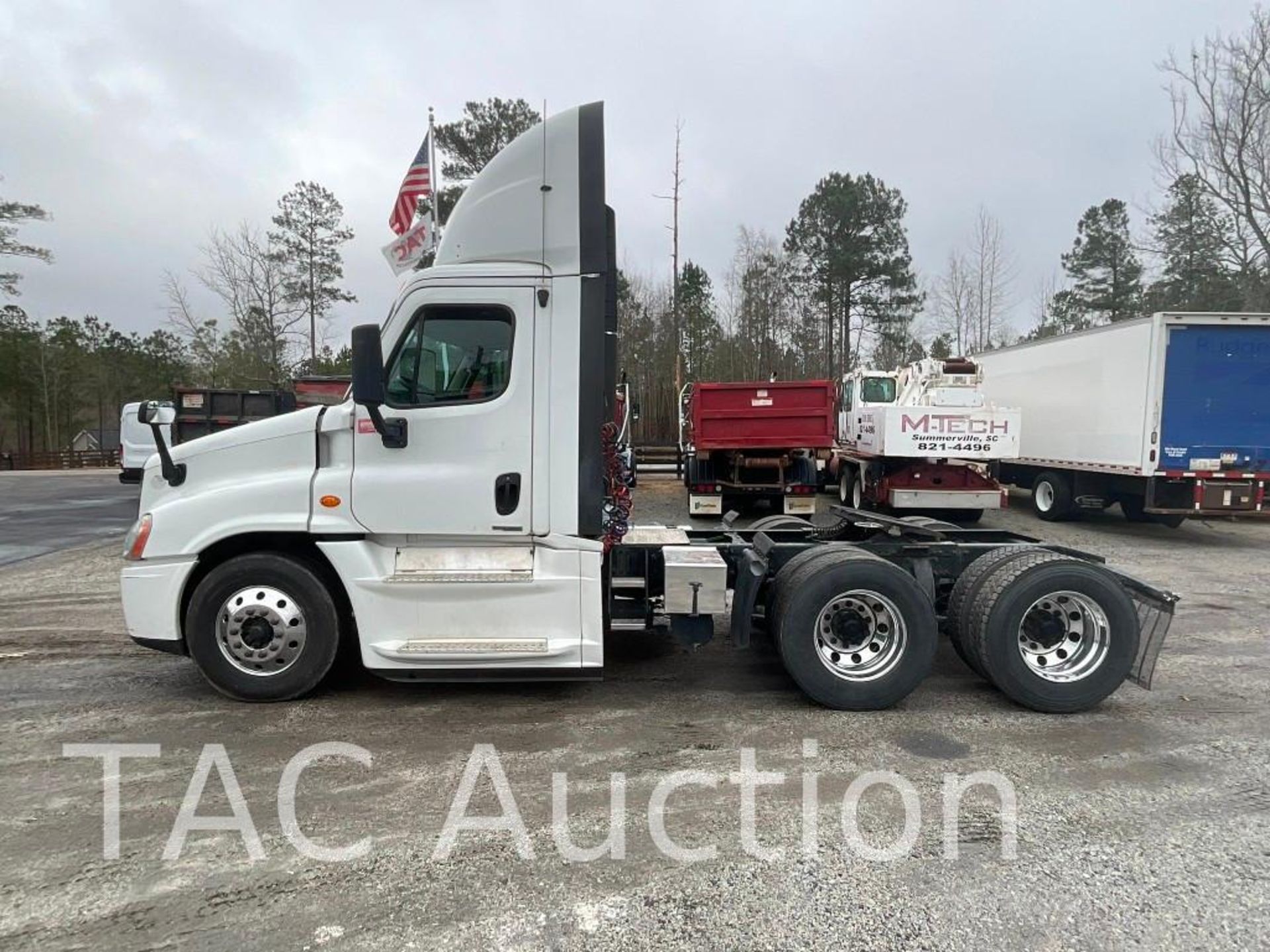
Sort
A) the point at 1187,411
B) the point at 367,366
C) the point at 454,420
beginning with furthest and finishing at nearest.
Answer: the point at 1187,411
the point at 454,420
the point at 367,366

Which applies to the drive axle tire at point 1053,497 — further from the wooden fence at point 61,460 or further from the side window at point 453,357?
the wooden fence at point 61,460

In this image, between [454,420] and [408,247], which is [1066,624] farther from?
[408,247]

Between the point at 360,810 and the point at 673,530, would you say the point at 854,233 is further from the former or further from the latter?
the point at 360,810

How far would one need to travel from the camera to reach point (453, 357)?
4340 mm

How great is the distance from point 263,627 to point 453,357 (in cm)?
206

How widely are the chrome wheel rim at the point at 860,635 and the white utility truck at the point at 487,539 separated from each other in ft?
0.06

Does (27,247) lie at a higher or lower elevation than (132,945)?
higher

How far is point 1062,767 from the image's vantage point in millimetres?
3734

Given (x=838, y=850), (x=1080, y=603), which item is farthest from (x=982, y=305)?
(x=838, y=850)

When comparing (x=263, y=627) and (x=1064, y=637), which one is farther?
(x=1064, y=637)

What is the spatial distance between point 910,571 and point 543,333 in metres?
2.95

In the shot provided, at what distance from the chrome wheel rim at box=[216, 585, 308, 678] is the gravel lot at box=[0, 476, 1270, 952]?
30cm

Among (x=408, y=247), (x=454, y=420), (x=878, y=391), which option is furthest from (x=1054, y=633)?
(x=878, y=391)

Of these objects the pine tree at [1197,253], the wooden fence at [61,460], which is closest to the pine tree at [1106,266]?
the pine tree at [1197,253]
